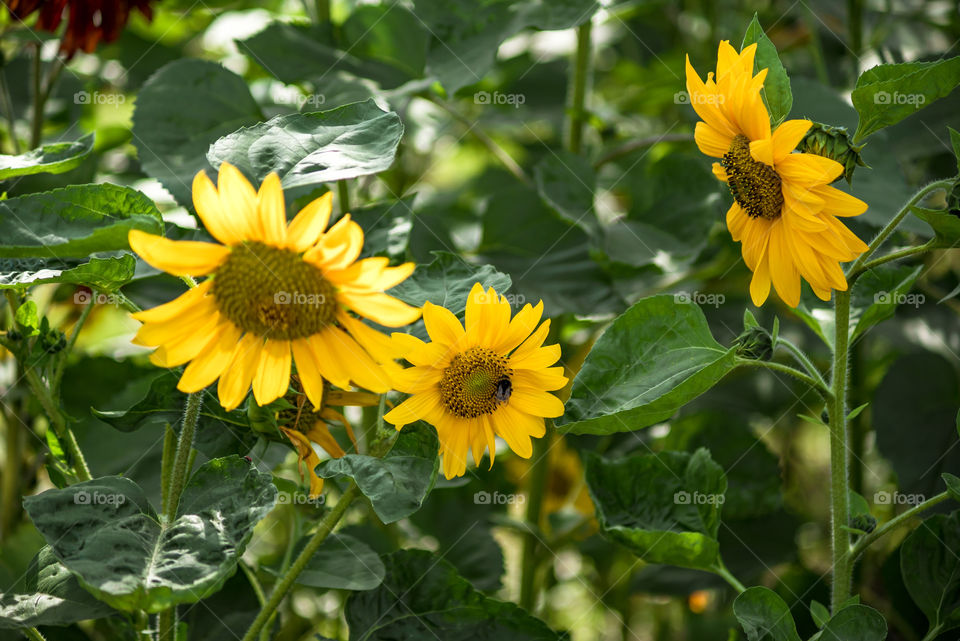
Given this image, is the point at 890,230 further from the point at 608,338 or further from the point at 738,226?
the point at 608,338

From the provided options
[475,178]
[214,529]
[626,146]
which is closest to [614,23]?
[475,178]

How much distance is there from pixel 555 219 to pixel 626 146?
115 mm

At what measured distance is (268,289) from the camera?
0.47 meters

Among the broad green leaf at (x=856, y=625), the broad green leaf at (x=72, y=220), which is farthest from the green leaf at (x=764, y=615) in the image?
the broad green leaf at (x=72, y=220)

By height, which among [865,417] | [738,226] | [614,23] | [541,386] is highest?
[614,23]

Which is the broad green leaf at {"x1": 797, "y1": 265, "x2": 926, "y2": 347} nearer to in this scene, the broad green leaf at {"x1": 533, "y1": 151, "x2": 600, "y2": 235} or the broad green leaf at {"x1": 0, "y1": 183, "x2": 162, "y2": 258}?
the broad green leaf at {"x1": 533, "y1": 151, "x2": 600, "y2": 235}

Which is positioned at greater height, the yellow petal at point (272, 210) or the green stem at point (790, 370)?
the yellow petal at point (272, 210)

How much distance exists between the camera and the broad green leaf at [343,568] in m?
0.62

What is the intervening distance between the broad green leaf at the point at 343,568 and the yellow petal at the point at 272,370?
0.20 metres

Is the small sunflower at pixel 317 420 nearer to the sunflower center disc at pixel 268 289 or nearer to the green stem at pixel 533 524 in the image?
the sunflower center disc at pixel 268 289

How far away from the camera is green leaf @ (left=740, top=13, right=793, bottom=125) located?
57cm

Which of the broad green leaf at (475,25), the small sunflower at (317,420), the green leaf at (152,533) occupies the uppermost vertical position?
the broad green leaf at (475,25)

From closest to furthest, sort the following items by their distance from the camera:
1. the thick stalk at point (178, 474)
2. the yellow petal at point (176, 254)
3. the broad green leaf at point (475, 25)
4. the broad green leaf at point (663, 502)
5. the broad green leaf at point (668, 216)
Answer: the yellow petal at point (176, 254) < the thick stalk at point (178, 474) < the broad green leaf at point (663, 502) < the broad green leaf at point (475, 25) < the broad green leaf at point (668, 216)

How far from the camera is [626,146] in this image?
964mm
